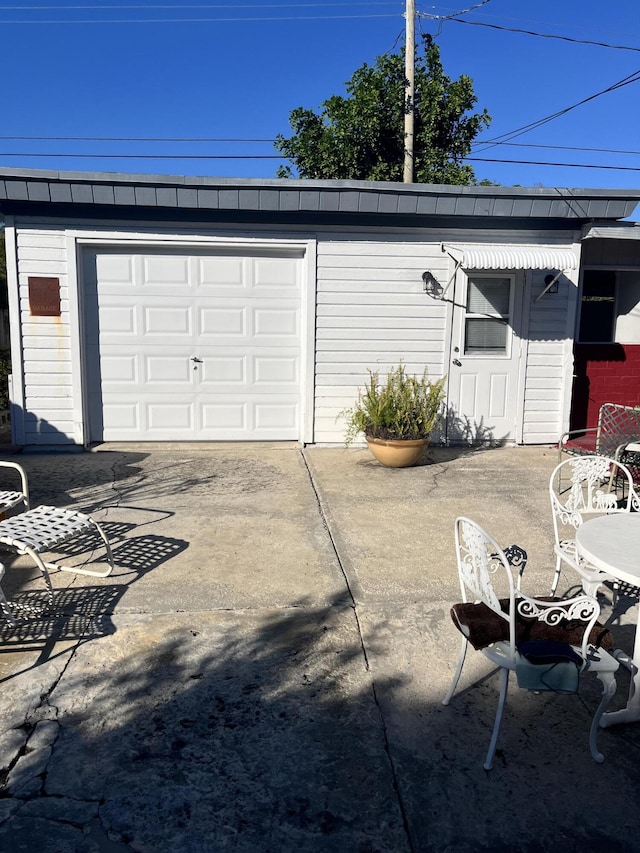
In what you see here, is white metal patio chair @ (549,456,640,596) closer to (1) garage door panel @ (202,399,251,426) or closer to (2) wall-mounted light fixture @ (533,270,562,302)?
(2) wall-mounted light fixture @ (533,270,562,302)

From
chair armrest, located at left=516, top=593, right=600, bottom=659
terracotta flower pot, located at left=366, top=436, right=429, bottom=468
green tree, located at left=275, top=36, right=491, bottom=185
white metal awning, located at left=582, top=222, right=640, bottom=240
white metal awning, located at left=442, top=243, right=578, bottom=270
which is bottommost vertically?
terracotta flower pot, located at left=366, top=436, right=429, bottom=468

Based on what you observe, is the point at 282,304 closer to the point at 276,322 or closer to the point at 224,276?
the point at 276,322

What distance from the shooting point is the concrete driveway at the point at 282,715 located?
205 cm

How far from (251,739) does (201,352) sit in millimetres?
5876

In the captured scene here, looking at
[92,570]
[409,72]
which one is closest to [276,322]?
[92,570]

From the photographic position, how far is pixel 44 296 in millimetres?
7371

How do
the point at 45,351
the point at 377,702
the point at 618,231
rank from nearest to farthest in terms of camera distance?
the point at 377,702, the point at 45,351, the point at 618,231

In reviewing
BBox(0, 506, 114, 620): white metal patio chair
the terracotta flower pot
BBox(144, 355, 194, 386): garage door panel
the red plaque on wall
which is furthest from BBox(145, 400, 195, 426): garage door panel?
BBox(0, 506, 114, 620): white metal patio chair

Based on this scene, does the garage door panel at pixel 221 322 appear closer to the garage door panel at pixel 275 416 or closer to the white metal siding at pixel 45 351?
the garage door panel at pixel 275 416

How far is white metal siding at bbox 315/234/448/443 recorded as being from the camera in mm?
7660

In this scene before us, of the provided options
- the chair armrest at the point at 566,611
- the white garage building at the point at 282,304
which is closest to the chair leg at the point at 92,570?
the chair armrest at the point at 566,611

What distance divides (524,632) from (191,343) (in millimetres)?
6001

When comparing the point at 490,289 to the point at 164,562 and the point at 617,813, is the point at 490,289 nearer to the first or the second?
the point at 164,562

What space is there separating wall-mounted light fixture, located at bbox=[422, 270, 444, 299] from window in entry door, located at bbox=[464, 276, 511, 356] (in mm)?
390
